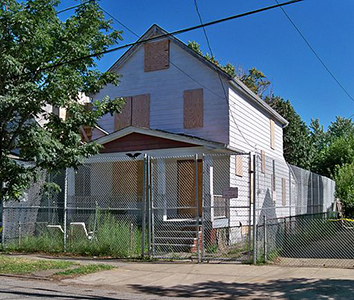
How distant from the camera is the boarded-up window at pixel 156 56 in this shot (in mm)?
17156

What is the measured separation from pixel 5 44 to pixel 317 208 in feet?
49.6

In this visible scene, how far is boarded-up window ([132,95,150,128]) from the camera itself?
1733cm

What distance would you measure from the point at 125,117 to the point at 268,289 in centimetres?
1133

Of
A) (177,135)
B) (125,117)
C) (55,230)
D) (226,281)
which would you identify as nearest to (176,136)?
(177,135)

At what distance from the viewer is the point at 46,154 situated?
9.41 m

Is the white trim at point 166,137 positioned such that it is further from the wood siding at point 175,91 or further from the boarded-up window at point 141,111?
the boarded-up window at point 141,111

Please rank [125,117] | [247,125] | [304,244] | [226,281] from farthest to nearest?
[125,117] < [247,125] < [304,244] < [226,281]

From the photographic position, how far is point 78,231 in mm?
12430

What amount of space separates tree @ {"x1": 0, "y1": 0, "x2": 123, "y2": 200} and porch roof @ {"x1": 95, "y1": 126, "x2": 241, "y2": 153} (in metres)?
3.91

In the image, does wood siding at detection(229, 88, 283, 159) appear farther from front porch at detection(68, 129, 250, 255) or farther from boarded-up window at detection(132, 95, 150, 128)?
boarded-up window at detection(132, 95, 150, 128)

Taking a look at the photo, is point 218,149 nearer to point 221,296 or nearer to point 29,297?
point 221,296

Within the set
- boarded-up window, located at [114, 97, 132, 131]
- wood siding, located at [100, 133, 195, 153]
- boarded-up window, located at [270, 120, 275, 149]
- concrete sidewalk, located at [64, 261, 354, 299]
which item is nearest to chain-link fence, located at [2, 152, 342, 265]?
wood siding, located at [100, 133, 195, 153]

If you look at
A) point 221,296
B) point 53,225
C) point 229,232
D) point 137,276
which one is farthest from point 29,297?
point 229,232

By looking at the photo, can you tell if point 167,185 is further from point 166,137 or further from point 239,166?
point 239,166
